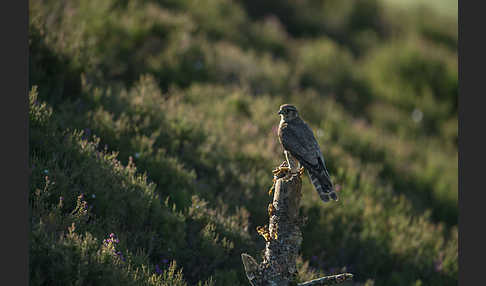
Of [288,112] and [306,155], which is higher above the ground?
[288,112]

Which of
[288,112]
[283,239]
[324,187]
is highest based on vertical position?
[288,112]

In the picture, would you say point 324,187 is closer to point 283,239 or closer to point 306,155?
point 306,155

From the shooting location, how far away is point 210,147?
7.09 m

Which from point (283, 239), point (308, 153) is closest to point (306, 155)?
point (308, 153)

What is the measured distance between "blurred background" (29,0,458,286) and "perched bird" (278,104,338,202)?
1424 mm

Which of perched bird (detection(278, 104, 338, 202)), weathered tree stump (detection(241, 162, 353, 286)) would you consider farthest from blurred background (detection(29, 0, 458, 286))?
perched bird (detection(278, 104, 338, 202))

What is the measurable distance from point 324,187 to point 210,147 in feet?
10.7

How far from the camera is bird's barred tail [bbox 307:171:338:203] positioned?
13.1 ft

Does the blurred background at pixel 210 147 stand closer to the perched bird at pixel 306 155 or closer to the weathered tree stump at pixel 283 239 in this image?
the weathered tree stump at pixel 283 239

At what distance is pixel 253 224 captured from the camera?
625 centimetres

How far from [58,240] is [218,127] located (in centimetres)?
433

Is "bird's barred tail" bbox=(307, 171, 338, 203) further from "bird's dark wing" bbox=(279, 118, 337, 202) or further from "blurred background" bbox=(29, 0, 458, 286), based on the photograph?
"blurred background" bbox=(29, 0, 458, 286)

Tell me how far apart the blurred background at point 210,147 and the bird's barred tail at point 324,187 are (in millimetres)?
1442

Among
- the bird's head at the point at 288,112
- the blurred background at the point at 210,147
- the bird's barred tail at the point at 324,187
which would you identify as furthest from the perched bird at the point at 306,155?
the blurred background at the point at 210,147
